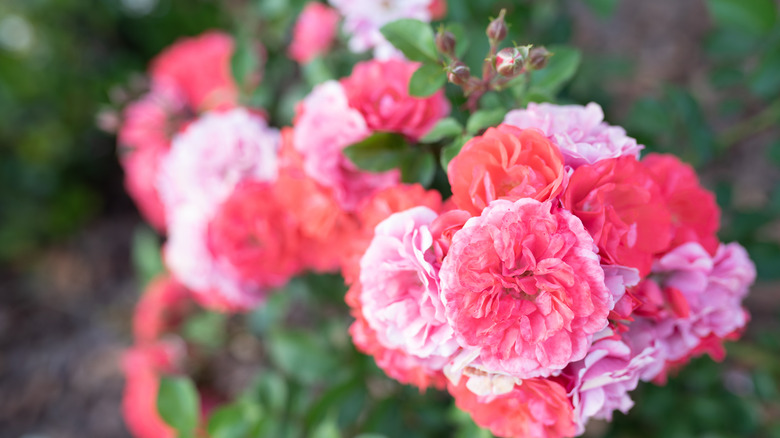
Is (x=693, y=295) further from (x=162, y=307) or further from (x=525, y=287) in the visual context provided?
(x=162, y=307)

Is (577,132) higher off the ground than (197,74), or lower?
Result: higher

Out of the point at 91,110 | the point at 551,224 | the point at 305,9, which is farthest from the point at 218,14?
the point at 551,224

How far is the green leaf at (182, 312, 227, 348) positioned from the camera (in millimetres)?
1748

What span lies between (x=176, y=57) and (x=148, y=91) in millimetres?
156

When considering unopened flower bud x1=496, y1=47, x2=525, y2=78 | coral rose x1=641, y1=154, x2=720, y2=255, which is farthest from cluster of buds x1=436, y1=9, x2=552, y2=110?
coral rose x1=641, y1=154, x2=720, y2=255

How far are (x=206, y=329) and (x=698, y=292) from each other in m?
1.50

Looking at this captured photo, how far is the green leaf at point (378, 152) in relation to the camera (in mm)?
795

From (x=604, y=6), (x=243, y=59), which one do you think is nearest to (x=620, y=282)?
(x=604, y=6)

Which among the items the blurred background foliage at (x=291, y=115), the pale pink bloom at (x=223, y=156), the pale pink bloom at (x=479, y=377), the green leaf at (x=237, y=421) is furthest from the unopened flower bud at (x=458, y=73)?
the green leaf at (x=237, y=421)

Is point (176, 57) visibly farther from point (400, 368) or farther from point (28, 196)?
point (28, 196)

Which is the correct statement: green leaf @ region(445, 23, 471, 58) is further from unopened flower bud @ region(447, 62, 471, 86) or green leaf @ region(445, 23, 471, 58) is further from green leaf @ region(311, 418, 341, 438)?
green leaf @ region(311, 418, 341, 438)

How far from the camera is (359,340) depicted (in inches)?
29.1

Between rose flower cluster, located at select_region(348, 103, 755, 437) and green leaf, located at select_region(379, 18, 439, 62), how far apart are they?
179 mm

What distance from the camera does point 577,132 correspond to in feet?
2.12
